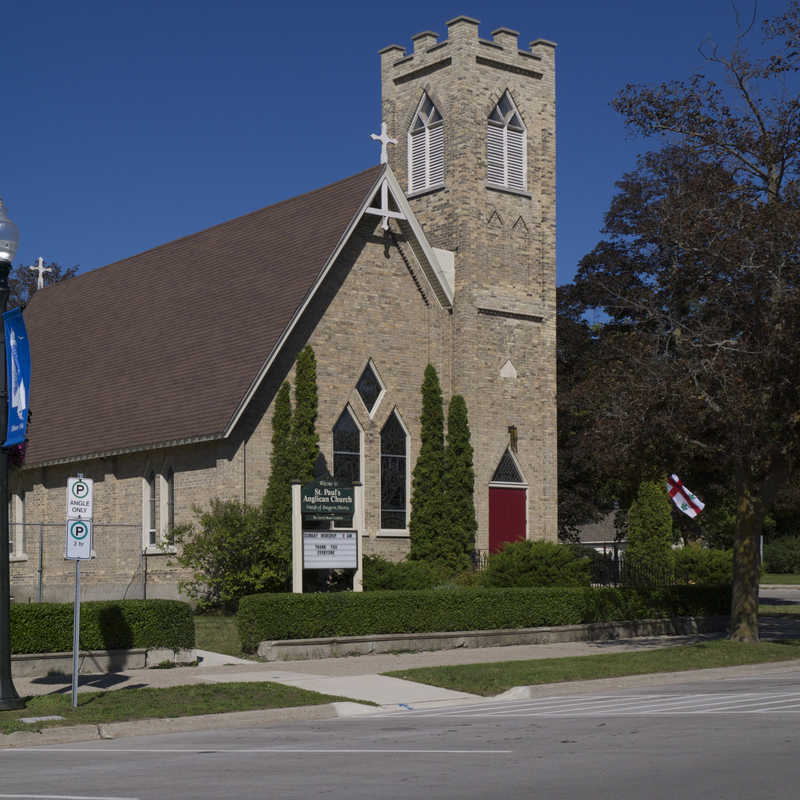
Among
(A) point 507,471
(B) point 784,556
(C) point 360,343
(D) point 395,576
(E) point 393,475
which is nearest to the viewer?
(D) point 395,576

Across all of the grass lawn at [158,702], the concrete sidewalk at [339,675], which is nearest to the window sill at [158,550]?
the concrete sidewalk at [339,675]

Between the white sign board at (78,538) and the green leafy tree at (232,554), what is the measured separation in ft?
41.1

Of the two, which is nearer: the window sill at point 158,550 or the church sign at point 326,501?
the church sign at point 326,501

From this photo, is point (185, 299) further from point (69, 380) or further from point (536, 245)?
point (536, 245)

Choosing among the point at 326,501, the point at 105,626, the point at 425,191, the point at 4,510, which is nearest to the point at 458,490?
the point at 326,501

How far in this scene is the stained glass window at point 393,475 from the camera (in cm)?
3344

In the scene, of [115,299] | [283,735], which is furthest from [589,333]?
[283,735]

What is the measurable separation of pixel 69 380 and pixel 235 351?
29.7 ft

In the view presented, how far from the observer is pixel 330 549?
25.8 m

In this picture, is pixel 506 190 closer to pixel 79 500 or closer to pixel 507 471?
pixel 507 471

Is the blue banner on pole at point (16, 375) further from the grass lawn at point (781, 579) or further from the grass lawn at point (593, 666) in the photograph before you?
the grass lawn at point (781, 579)

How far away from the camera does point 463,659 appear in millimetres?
22391

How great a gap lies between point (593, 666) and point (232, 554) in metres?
10.8

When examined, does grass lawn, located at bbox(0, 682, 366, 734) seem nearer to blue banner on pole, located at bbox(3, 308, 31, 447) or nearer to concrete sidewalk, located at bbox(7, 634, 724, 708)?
concrete sidewalk, located at bbox(7, 634, 724, 708)
